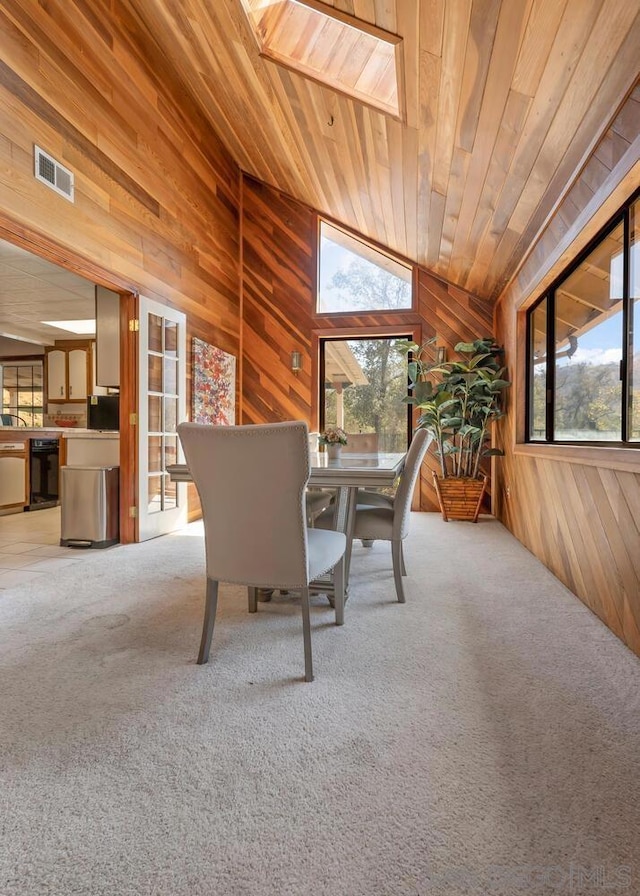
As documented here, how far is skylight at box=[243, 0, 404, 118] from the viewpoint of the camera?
320 cm

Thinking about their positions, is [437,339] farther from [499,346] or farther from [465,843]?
[465,843]

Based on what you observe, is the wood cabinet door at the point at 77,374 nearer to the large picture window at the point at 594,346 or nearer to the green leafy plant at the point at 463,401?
the green leafy plant at the point at 463,401

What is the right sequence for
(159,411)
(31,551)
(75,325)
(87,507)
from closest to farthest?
(31,551), (87,507), (159,411), (75,325)

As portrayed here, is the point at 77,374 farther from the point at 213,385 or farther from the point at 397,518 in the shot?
the point at 397,518

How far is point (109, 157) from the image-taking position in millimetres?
3545

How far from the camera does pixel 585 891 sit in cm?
97

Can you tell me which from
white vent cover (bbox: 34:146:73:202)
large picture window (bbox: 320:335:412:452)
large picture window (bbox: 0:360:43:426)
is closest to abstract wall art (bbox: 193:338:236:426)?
large picture window (bbox: 320:335:412:452)

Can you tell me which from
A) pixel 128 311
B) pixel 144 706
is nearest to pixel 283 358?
pixel 128 311

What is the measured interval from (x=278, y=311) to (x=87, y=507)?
3.32 m

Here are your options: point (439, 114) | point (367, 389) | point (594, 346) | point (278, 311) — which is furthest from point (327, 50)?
point (367, 389)

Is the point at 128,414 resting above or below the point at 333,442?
above

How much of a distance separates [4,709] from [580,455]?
272 centimetres

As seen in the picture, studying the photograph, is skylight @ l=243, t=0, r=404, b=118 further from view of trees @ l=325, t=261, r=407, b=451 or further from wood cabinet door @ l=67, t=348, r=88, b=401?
wood cabinet door @ l=67, t=348, r=88, b=401

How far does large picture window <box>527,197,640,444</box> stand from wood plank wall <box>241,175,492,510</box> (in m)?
2.52
